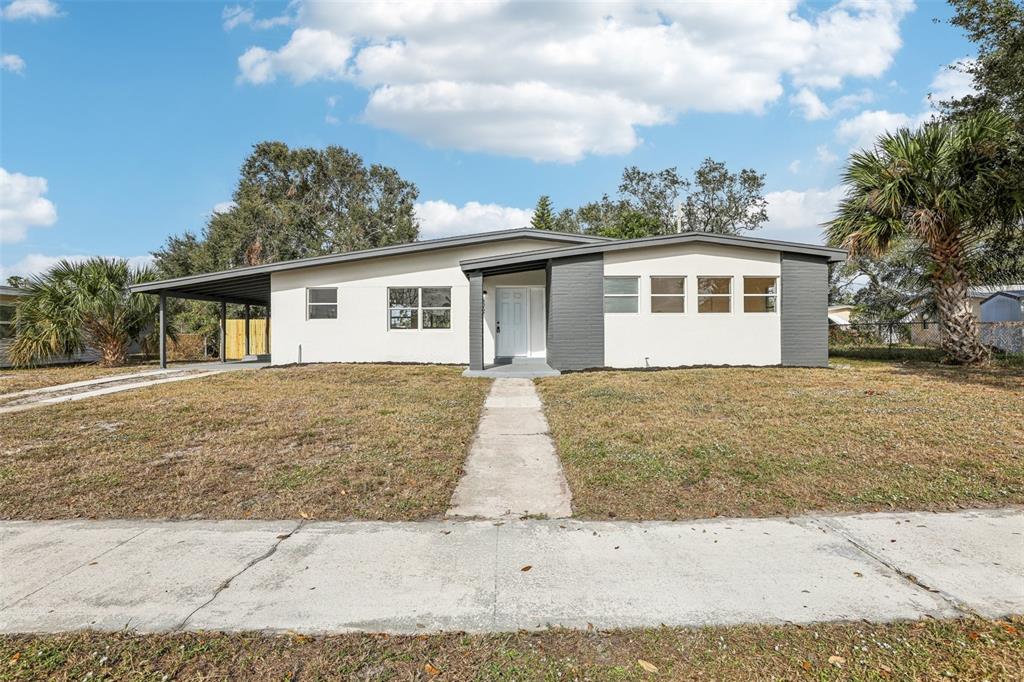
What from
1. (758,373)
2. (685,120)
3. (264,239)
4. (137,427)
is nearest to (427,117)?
(685,120)

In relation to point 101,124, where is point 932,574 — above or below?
below

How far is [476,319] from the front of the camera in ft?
42.4

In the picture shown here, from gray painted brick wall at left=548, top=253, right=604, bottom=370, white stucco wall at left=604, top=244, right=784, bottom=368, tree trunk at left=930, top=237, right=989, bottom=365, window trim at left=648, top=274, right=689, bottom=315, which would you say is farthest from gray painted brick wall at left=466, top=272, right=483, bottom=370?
tree trunk at left=930, top=237, right=989, bottom=365

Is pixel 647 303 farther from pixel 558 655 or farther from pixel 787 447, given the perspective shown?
pixel 558 655

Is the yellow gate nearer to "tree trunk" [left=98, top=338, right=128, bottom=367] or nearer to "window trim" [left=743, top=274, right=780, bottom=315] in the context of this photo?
"tree trunk" [left=98, top=338, right=128, bottom=367]

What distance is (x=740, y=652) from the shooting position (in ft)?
7.52

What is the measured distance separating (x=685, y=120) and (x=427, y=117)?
13166 mm

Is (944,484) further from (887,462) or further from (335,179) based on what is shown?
(335,179)

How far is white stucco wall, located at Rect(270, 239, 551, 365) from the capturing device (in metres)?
15.6

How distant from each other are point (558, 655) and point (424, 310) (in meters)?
13.9

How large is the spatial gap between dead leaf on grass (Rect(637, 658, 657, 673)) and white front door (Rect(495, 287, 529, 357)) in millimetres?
13895

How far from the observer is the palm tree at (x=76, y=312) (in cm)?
1534

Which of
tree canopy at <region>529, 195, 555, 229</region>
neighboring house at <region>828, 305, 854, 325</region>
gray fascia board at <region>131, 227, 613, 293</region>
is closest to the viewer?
gray fascia board at <region>131, 227, 613, 293</region>

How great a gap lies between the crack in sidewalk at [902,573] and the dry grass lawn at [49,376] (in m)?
14.1
